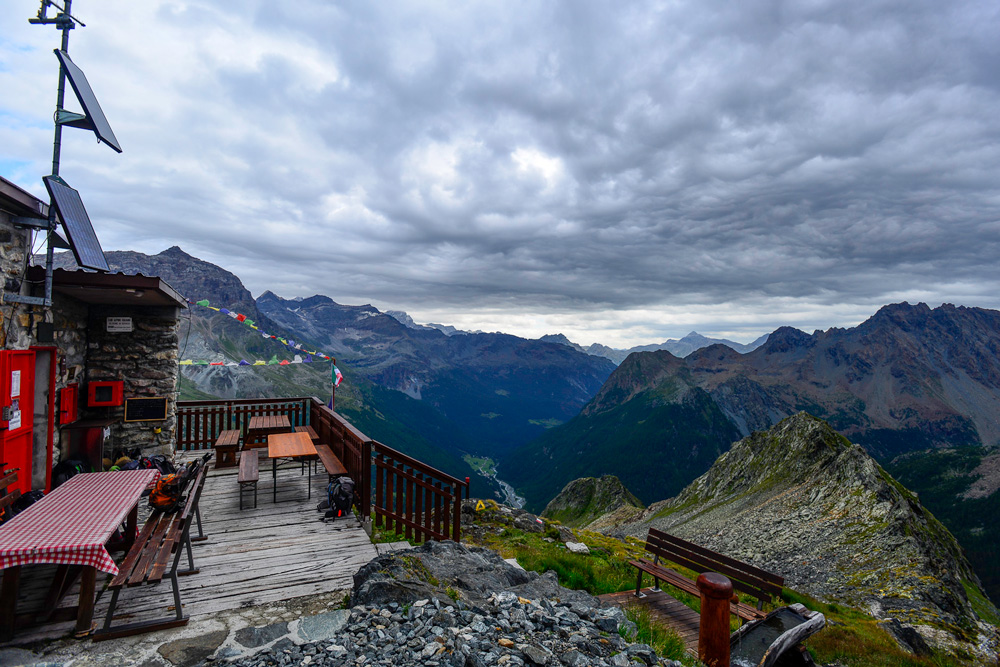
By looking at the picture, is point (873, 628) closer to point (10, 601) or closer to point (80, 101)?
point (10, 601)

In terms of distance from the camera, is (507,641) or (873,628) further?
(873,628)

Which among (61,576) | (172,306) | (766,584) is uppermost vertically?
(172,306)

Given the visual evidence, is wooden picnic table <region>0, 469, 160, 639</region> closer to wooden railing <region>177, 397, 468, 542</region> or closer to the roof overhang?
wooden railing <region>177, 397, 468, 542</region>

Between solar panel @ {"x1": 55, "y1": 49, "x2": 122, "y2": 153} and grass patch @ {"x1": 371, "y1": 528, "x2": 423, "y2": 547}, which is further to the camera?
grass patch @ {"x1": 371, "y1": 528, "x2": 423, "y2": 547}

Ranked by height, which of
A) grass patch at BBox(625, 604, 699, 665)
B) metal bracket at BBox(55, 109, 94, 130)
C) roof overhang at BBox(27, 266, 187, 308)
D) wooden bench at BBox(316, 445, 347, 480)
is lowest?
grass patch at BBox(625, 604, 699, 665)

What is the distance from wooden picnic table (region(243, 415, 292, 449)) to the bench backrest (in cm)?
921

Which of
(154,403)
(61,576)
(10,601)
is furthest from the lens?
(154,403)

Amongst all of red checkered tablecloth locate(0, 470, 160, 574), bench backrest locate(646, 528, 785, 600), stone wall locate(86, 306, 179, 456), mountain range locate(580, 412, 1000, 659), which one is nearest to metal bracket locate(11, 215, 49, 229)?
stone wall locate(86, 306, 179, 456)

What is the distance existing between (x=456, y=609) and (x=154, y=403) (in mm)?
9197

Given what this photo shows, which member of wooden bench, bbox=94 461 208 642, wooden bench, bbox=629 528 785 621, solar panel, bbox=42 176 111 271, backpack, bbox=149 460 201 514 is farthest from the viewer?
wooden bench, bbox=629 528 785 621

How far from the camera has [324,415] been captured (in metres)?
12.1

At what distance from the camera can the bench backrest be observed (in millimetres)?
8258

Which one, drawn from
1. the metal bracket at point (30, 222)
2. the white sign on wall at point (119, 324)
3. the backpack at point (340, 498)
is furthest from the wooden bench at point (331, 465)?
the metal bracket at point (30, 222)

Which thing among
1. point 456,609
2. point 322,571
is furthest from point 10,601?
point 456,609
